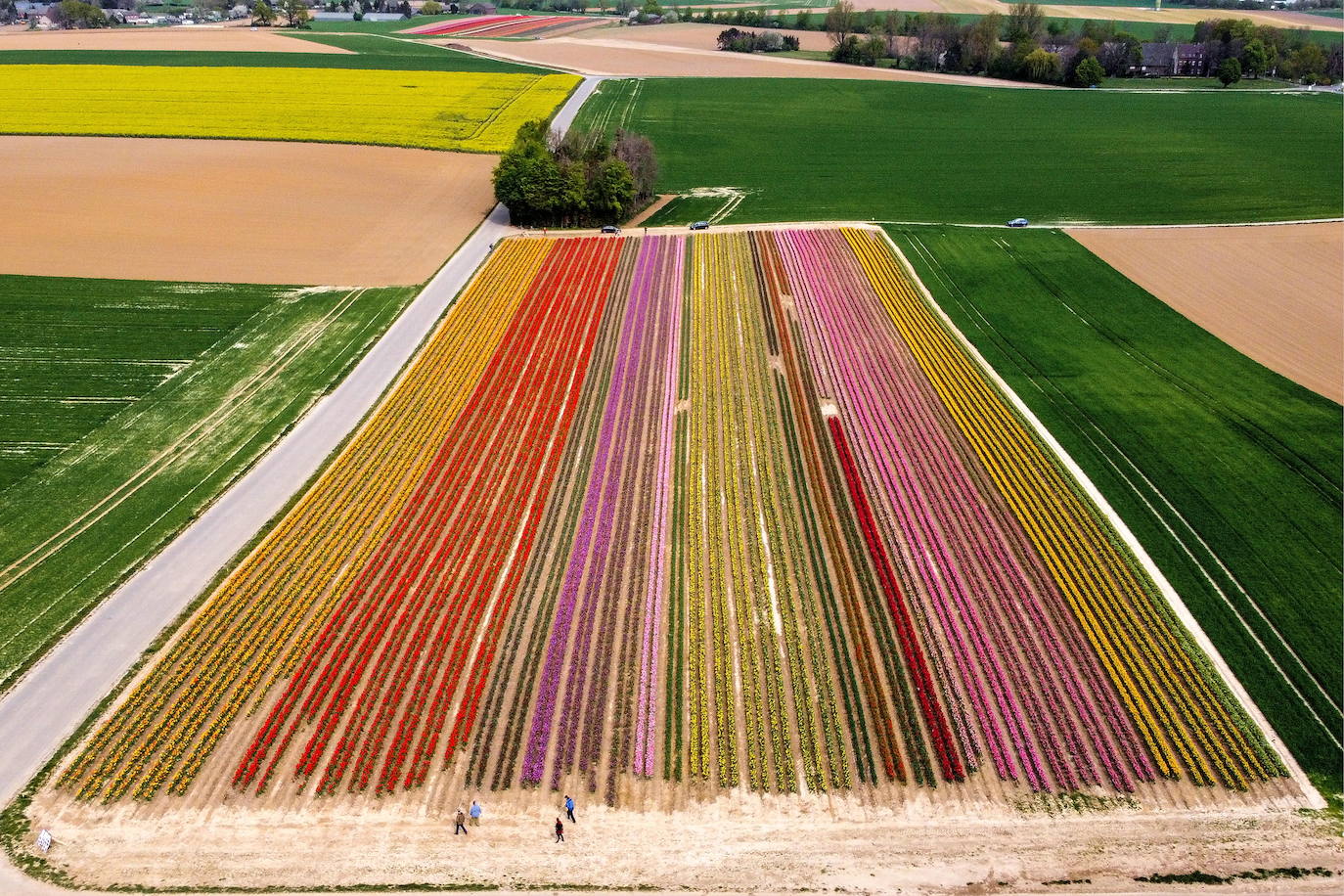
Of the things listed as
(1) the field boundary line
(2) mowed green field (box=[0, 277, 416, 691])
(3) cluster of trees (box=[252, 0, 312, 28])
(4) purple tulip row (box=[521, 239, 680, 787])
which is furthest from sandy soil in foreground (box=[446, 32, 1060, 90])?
(4) purple tulip row (box=[521, 239, 680, 787])

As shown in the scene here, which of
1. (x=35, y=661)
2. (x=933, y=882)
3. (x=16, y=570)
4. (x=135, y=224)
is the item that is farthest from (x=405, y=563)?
(x=135, y=224)

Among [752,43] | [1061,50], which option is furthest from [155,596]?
[752,43]

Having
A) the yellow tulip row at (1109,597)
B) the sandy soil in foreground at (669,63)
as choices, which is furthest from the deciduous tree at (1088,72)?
the yellow tulip row at (1109,597)

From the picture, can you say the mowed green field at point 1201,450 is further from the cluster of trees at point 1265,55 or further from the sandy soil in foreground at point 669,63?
the cluster of trees at point 1265,55

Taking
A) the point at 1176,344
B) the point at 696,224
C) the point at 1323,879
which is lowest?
the point at 1323,879

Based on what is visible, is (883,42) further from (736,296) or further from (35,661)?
(35,661)

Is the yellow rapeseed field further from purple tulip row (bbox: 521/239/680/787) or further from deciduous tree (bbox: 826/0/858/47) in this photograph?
deciduous tree (bbox: 826/0/858/47)
